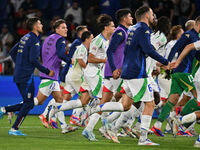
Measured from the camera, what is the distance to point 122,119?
10586mm

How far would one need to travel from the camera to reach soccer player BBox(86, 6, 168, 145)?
9.67m

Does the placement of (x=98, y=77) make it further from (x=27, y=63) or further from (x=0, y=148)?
(x=0, y=148)

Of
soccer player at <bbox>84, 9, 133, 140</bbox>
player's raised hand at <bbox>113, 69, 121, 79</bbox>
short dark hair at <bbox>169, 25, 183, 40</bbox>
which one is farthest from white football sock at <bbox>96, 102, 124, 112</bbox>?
short dark hair at <bbox>169, 25, 183, 40</bbox>

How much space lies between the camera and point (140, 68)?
9766 millimetres

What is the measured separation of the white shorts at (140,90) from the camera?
968 cm

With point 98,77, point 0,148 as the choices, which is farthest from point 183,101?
point 0,148

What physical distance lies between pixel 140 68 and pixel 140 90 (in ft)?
1.24

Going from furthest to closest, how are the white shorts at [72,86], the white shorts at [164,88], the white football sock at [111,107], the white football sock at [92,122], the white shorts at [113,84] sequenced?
the white shorts at [164,88] → the white shorts at [72,86] → the white shorts at [113,84] → the white football sock at [92,122] → the white football sock at [111,107]

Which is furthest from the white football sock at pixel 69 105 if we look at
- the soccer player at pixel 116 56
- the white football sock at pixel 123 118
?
the white football sock at pixel 123 118

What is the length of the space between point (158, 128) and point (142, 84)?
2.37m

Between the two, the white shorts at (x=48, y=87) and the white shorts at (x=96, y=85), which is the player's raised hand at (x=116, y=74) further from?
the white shorts at (x=48, y=87)

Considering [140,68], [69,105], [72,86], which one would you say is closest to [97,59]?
[69,105]

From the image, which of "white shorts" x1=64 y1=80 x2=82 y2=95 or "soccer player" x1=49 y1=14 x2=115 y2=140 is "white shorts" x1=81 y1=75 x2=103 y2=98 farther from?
"white shorts" x1=64 y1=80 x2=82 y2=95

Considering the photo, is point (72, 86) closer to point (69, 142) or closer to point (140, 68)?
point (69, 142)
